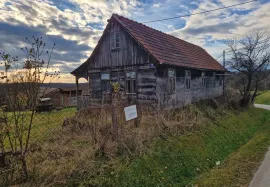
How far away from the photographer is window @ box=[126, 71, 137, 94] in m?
13.5

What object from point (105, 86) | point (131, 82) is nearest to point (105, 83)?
point (105, 86)

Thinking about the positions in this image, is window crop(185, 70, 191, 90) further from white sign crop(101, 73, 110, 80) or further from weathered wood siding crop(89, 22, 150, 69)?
white sign crop(101, 73, 110, 80)

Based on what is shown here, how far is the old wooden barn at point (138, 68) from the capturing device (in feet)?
40.9

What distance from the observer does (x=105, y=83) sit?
50.3ft

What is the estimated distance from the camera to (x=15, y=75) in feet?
14.1

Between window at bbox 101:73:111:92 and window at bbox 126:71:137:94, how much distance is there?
1.87m

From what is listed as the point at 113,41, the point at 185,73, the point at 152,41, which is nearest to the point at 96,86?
the point at 113,41

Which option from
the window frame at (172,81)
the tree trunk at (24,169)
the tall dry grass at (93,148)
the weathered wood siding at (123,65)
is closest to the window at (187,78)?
the window frame at (172,81)

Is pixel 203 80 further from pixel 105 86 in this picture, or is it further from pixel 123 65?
pixel 105 86

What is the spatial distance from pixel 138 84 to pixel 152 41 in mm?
Answer: 3451

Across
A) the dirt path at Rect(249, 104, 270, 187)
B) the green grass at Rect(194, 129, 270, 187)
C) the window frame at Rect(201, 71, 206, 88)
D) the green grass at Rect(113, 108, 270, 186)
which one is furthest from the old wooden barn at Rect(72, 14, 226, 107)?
the dirt path at Rect(249, 104, 270, 187)

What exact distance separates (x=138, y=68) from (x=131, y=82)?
1.20 meters

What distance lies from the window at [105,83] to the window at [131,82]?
1.87 m

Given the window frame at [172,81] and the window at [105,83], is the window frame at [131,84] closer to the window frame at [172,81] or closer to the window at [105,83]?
the window at [105,83]
